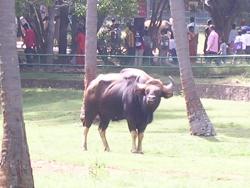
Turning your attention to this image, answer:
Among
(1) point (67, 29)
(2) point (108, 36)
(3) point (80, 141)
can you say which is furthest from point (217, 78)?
(3) point (80, 141)

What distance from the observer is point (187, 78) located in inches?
763

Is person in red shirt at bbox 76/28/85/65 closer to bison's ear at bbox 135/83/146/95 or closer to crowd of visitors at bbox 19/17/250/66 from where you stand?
crowd of visitors at bbox 19/17/250/66

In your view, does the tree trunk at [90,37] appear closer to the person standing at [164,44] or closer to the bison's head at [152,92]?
the bison's head at [152,92]

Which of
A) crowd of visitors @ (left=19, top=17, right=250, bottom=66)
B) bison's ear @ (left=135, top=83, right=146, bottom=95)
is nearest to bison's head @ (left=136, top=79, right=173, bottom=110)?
bison's ear @ (left=135, top=83, right=146, bottom=95)

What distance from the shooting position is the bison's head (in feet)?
51.5

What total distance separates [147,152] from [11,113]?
7152 millimetres

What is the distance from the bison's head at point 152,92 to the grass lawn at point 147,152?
988mm

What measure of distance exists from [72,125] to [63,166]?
9163mm

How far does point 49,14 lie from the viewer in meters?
34.6

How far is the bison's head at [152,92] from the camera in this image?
15703mm

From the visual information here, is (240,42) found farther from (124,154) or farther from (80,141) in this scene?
(124,154)

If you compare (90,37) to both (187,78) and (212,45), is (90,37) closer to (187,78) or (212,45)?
(187,78)

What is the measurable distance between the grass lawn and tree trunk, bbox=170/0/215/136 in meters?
0.32

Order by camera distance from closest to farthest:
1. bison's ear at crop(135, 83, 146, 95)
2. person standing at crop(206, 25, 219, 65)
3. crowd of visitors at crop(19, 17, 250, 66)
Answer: bison's ear at crop(135, 83, 146, 95), person standing at crop(206, 25, 219, 65), crowd of visitors at crop(19, 17, 250, 66)
